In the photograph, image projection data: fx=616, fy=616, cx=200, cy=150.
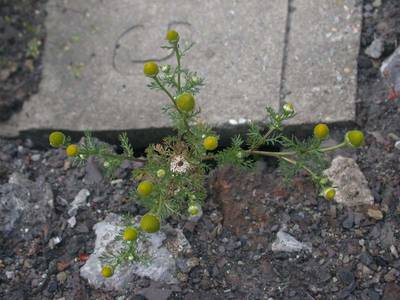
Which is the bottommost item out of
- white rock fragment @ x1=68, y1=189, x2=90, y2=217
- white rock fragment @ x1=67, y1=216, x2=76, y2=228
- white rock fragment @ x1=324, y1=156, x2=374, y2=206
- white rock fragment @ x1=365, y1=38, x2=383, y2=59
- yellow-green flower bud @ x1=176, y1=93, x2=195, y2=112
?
white rock fragment @ x1=67, y1=216, x2=76, y2=228

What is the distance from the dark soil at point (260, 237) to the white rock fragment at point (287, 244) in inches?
1.0

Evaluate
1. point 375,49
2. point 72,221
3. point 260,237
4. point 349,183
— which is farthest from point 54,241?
point 375,49

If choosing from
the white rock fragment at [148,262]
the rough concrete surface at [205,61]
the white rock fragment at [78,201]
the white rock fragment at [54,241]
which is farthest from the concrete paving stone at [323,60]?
the white rock fragment at [54,241]

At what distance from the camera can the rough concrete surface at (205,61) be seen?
303cm

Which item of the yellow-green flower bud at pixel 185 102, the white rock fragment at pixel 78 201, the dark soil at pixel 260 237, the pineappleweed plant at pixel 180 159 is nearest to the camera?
the yellow-green flower bud at pixel 185 102

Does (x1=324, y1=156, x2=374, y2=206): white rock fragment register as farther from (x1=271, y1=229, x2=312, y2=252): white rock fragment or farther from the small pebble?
(x1=271, y1=229, x2=312, y2=252): white rock fragment

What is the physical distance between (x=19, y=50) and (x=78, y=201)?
42.3 inches

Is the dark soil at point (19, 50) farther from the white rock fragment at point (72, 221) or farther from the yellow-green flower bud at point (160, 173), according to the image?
the yellow-green flower bud at point (160, 173)

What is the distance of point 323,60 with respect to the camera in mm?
3074

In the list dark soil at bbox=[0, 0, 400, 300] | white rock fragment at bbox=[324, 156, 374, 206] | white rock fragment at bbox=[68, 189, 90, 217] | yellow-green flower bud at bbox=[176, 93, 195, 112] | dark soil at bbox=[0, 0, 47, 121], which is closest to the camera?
yellow-green flower bud at bbox=[176, 93, 195, 112]

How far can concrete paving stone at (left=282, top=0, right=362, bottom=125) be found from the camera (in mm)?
2953

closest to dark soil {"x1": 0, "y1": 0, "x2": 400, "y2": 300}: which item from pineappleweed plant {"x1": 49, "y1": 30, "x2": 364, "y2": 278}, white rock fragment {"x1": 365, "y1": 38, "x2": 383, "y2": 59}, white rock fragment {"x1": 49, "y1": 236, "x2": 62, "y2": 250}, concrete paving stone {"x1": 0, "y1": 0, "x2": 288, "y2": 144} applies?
white rock fragment {"x1": 49, "y1": 236, "x2": 62, "y2": 250}

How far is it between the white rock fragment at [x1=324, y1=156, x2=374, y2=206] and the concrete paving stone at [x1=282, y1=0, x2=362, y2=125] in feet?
0.82

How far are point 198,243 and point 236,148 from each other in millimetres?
498
